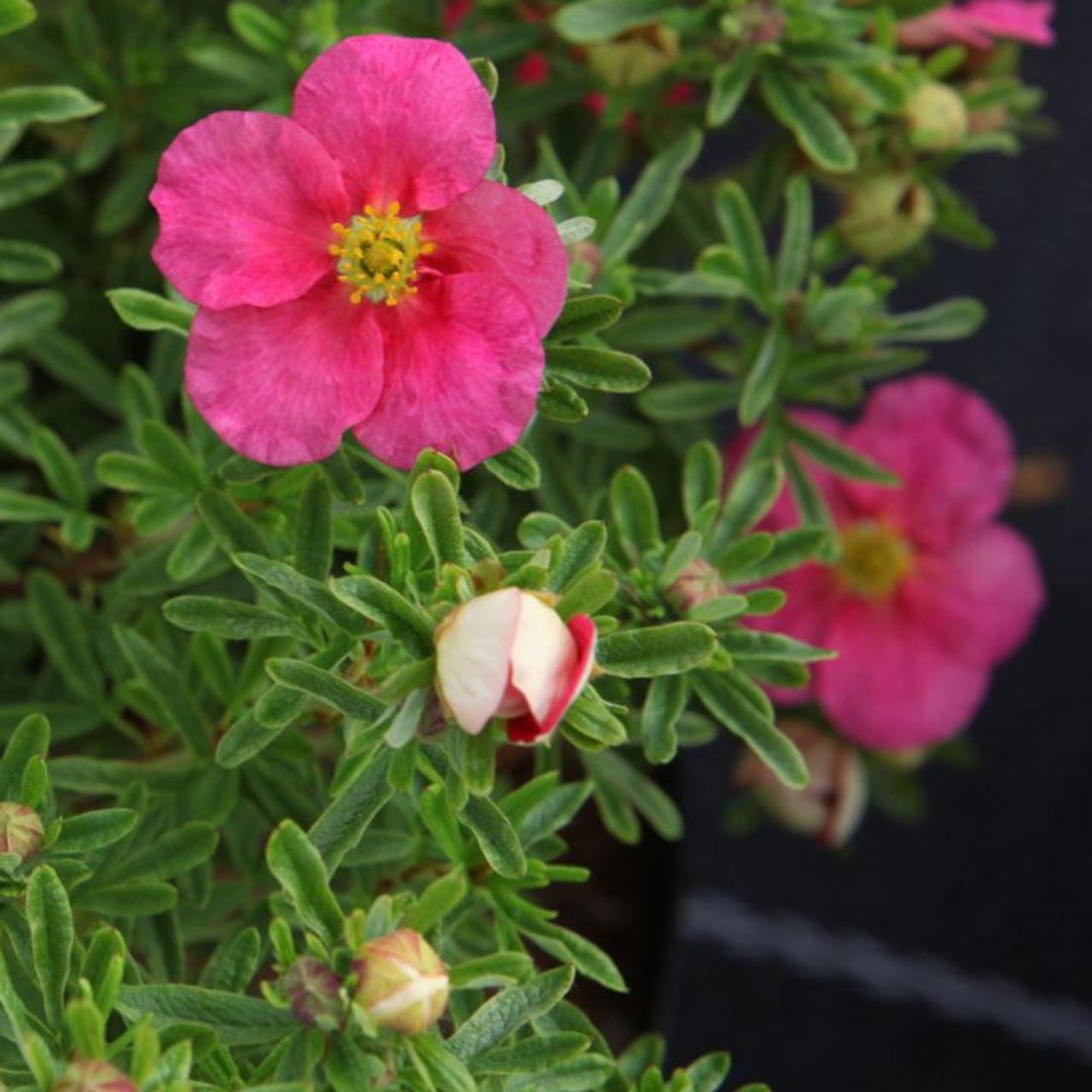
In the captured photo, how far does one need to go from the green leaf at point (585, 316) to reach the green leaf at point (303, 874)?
16 cm

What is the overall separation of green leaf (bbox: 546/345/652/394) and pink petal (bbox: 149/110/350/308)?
0.25 feet

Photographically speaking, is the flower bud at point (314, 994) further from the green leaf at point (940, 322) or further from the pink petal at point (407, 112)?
the green leaf at point (940, 322)

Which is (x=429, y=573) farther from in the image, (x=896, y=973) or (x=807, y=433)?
(x=896, y=973)

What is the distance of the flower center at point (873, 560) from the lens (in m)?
0.79

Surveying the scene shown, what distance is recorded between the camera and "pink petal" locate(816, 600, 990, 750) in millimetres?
751

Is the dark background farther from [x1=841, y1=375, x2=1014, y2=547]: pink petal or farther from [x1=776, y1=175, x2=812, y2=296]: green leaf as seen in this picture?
[x1=776, y1=175, x2=812, y2=296]: green leaf

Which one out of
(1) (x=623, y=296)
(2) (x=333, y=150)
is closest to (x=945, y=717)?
(1) (x=623, y=296)

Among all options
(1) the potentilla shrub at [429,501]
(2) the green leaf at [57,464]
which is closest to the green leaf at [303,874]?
(1) the potentilla shrub at [429,501]

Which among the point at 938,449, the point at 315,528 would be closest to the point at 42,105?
the point at 315,528

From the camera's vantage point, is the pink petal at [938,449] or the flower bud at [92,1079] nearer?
the flower bud at [92,1079]

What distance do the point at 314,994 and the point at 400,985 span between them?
0.09ft

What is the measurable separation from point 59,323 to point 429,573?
34cm

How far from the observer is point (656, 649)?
18.5 inches

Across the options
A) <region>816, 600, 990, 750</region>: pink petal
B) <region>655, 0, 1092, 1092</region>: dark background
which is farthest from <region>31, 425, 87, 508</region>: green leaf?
<region>655, 0, 1092, 1092</region>: dark background
